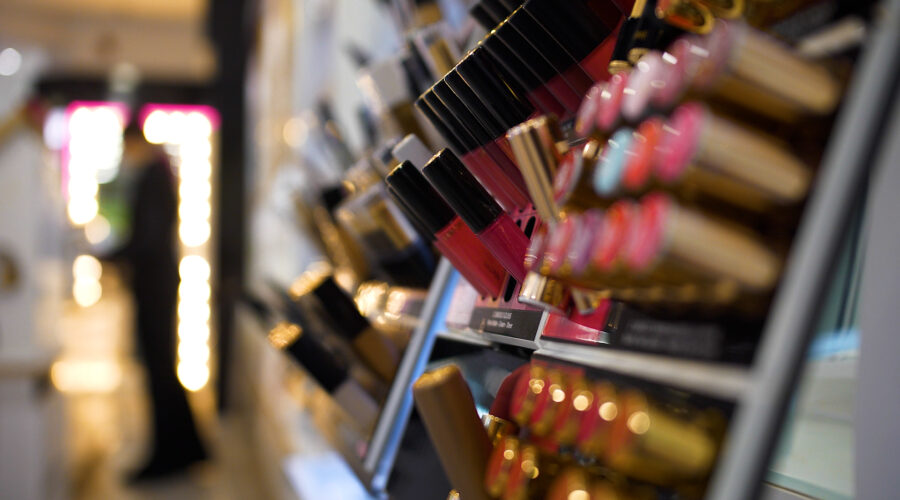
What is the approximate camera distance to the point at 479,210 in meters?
0.44

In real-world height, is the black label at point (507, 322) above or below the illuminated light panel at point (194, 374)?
above

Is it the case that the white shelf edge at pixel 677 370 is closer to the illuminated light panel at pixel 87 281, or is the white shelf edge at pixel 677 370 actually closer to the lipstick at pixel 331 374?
the lipstick at pixel 331 374

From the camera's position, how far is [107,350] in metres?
5.68

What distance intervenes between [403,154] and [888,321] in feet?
1.02

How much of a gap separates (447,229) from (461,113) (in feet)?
0.27

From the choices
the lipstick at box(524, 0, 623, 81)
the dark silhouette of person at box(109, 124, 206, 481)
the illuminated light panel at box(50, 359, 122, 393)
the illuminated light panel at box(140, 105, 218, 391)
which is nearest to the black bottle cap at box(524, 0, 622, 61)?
the lipstick at box(524, 0, 623, 81)

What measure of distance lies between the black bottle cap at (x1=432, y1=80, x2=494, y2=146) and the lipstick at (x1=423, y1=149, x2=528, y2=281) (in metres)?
0.02

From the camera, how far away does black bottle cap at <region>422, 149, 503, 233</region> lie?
1.41 ft

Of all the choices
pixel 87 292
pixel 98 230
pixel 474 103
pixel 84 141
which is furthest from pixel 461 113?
pixel 98 230

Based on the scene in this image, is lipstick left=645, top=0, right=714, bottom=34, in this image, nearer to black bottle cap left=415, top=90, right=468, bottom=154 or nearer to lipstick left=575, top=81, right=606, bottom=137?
lipstick left=575, top=81, right=606, bottom=137

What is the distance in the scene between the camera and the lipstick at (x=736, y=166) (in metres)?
0.23

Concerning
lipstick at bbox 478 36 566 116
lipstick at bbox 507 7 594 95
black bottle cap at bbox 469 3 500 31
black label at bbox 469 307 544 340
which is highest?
black bottle cap at bbox 469 3 500 31

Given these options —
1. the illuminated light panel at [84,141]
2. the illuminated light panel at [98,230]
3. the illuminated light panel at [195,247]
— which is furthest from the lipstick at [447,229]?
the illuminated light panel at [98,230]

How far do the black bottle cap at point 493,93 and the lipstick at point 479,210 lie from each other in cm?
4
